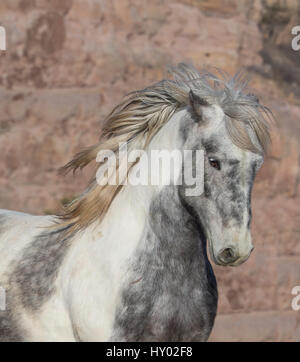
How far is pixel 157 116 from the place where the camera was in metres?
3.84

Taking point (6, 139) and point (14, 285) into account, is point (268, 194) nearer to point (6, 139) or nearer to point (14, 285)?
point (6, 139)

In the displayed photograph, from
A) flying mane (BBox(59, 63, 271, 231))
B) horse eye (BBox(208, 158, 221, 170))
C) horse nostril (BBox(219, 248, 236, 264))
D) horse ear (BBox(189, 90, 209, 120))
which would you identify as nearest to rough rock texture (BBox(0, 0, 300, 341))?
flying mane (BBox(59, 63, 271, 231))

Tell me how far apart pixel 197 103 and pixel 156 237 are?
2.31ft

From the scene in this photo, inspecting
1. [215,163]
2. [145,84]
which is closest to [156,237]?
[215,163]

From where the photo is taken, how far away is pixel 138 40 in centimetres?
893

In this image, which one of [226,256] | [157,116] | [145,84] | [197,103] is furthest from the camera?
[145,84]

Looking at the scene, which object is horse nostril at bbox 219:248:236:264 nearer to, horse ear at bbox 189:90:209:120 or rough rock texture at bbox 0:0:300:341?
horse ear at bbox 189:90:209:120

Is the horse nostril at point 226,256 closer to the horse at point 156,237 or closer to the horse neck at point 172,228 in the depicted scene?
the horse at point 156,237

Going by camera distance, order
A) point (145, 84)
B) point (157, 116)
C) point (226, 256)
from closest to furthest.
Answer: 1. point (226, 256)
2. point (157, 116)
3. point (145, 84)

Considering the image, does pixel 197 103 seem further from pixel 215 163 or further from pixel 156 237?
pixel 156 237

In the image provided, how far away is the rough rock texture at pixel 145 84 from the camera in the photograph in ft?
27.2

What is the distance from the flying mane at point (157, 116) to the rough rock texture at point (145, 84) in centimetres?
408

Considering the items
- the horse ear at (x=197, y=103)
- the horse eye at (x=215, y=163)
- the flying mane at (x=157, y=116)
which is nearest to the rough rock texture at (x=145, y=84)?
the flying mane at (x=157, y=116)
